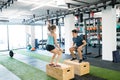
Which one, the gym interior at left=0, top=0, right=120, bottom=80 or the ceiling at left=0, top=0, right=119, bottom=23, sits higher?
the ceiling at left=0, top=0, right=119, bottom=23

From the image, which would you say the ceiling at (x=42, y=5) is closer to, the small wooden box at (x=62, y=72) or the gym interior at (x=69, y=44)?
the gym interior at (x=69, y=44)

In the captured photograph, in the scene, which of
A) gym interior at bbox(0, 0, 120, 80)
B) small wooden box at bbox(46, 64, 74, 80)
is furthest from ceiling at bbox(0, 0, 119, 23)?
small wooden box at bbox(46, 64, 74, 80)

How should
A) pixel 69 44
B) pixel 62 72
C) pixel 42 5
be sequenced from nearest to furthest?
pixel 62 72, pixel 42 5, pixel 69 44

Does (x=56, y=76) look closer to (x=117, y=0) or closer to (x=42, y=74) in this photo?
(x=42, y=74)

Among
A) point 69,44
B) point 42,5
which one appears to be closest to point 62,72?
point 42,5

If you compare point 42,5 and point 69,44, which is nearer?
point 42,5

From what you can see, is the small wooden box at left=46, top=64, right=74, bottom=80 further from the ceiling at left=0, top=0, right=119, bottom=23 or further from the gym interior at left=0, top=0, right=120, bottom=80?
the ceiling at left=0, top=0, right=119, bottom=23

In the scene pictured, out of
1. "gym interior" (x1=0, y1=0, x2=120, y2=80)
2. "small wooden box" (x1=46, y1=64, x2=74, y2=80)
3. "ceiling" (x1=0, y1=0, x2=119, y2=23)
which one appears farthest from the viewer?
"ceiling" (x1=0, y1=0, x2=119, y2=23)

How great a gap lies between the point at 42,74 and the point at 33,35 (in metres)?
9.34

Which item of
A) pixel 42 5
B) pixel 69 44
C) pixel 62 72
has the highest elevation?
pixel 42 5

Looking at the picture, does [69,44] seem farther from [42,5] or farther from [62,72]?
[62,72]

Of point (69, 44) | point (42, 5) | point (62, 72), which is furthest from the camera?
point (69, 44)

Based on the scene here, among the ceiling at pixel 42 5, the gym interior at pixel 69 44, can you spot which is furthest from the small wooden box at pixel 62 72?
the ceiling at pixel 42 5

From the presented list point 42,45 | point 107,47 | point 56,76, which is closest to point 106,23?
point 107,47
